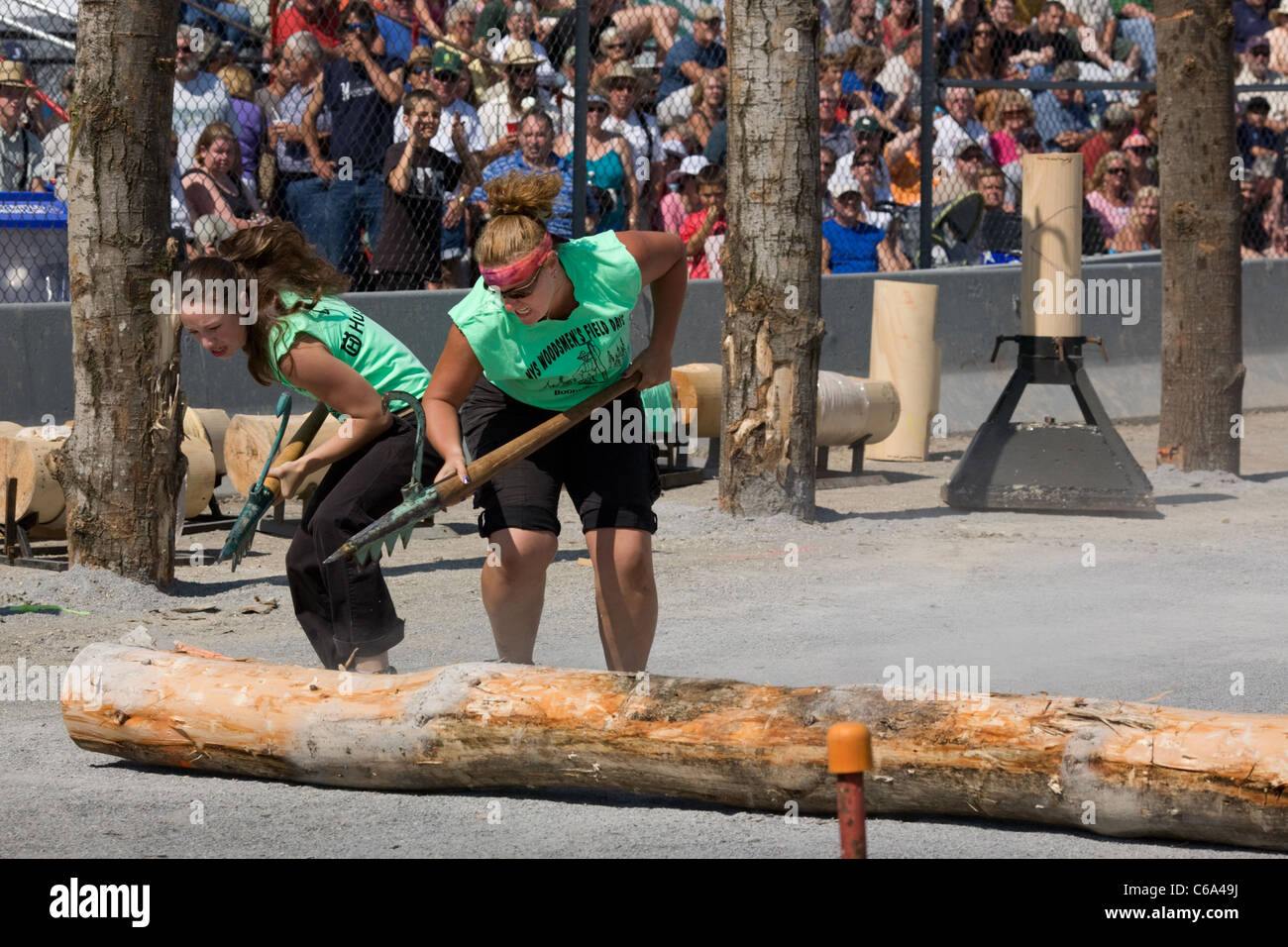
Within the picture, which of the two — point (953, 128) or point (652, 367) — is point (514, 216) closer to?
point (652, 367)

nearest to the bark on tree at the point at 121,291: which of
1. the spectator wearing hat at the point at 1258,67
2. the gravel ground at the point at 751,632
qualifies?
the gravel ground at the point at 751,632

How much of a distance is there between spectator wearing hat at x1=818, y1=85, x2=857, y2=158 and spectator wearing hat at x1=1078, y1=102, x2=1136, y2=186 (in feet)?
8.31

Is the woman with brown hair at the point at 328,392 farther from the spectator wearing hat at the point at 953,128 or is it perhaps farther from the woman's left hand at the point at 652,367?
the spectator wearing hat at the point at 953,128

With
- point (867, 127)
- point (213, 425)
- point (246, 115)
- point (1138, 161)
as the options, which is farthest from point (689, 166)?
point (1138, 161)

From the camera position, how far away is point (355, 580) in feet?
17.1

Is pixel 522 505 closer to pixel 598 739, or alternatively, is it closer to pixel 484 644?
pixel 598 739

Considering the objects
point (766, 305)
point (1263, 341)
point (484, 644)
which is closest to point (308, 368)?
point (484, 644)

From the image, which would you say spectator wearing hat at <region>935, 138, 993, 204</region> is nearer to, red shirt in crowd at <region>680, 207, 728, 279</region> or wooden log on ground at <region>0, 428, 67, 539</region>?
red shirt in crowd at <region>680, 207, 728, 279</region>

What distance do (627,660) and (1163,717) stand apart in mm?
1808

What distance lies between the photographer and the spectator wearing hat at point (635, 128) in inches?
476

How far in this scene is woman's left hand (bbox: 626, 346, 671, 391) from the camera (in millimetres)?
5324

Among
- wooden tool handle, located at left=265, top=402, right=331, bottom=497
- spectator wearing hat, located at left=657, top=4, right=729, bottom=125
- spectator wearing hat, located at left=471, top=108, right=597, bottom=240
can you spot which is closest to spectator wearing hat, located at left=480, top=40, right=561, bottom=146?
spectator wearing hat, located at left=471, top=108, right=597, bottom=240

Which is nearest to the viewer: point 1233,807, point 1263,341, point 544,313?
point 1233,807

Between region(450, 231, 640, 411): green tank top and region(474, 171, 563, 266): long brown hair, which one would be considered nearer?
region(474, 171, 563, 266): long brown hair
